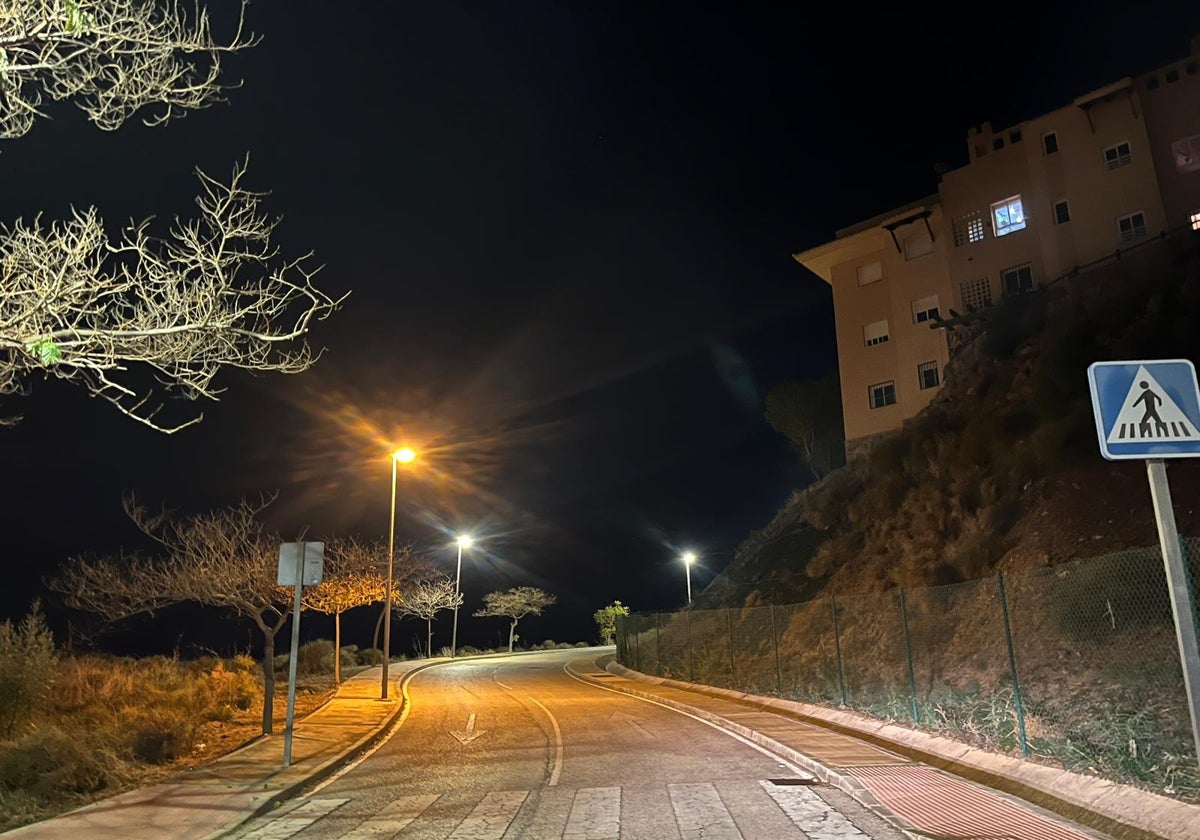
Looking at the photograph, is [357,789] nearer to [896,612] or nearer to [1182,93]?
[896,612]

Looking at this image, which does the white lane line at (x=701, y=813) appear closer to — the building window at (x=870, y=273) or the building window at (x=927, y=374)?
the building window at (x=927, y=374)

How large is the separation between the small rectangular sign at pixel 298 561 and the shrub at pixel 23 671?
557 cm

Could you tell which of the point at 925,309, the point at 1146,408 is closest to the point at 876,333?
the point at 925,309

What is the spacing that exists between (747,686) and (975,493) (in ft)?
28.2

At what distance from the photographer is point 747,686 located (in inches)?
906

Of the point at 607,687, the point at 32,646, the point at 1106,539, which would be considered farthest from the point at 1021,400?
the point at 32,646

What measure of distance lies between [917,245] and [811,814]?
1244 inches

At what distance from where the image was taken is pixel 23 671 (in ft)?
45.8

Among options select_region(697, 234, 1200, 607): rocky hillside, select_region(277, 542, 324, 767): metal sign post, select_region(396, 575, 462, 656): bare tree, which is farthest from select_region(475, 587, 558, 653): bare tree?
select_region(277, 542, 324, 767): metal sign post

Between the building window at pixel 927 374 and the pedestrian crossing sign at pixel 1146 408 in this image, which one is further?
the building window at pixel 927 374

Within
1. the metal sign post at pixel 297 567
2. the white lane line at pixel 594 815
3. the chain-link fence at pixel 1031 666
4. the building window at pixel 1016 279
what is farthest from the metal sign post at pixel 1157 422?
the building window at pixel 1016 279

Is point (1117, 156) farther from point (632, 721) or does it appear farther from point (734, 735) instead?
point (632, 721)

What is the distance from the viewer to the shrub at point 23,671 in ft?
44.9

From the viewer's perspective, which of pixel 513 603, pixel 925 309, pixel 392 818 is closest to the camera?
pixel 392 818
